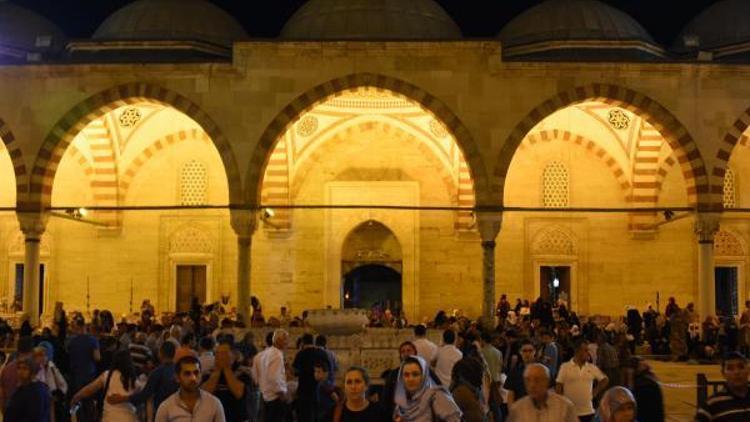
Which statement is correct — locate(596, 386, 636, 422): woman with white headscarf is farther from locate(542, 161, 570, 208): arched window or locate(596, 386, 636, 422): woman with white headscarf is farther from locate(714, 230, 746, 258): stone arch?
locate(714, 230, 746, 258): stone arch

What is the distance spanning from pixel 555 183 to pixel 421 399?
15424 millimetres

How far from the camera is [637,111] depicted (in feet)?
52.1

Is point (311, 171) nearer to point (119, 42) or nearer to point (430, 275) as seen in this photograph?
point (430, 275)

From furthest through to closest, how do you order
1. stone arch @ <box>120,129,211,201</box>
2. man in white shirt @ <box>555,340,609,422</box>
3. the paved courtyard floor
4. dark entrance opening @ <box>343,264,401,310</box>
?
dark entrance opening @ <box>343,264,401,310</box> → stone arch @ <box>120,129,211,201</box> → the paved courtyard floor → man in white shirt @ <box>555,340,609,422</box>

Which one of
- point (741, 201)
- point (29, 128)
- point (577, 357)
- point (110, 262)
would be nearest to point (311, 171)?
point (110, 262)

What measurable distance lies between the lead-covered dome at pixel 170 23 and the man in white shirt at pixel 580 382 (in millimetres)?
13006

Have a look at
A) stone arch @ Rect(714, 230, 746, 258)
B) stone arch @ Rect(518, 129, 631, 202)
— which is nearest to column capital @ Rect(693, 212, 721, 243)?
stone arch @ Rect(714, 230, 746, 258)

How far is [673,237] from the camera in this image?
1962 centimetres


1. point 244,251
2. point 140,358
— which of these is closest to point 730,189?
point 244,251

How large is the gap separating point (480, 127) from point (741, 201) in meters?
6.63

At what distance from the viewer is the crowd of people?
4.91 metres

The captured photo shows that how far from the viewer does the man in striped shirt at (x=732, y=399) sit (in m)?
4.81

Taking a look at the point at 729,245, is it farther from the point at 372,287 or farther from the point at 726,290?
the point at 372,287

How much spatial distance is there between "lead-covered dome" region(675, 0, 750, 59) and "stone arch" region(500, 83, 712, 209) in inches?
151
